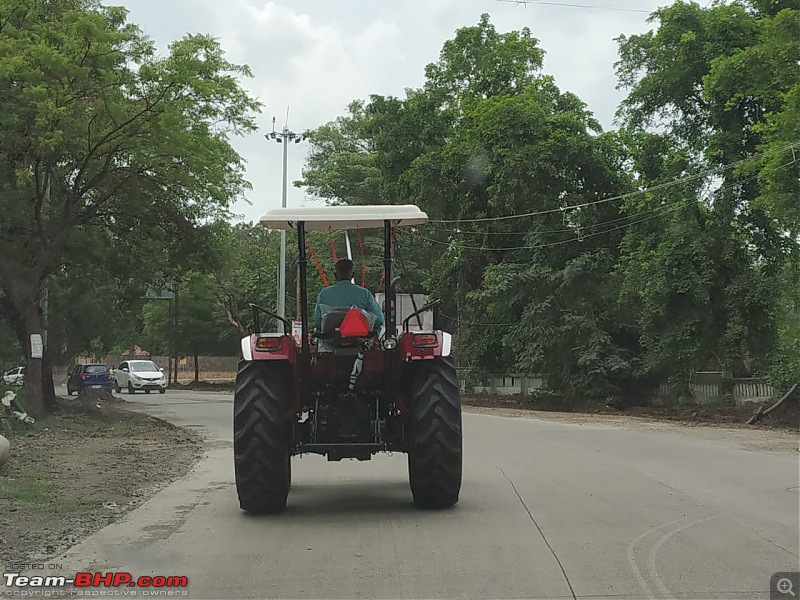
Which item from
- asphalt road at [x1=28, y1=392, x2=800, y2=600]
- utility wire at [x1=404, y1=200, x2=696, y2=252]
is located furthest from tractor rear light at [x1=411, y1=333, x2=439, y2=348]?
utility wire at [x1=404, y1=200, x2=696, y2=252]

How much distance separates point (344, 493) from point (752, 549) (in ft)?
15.7

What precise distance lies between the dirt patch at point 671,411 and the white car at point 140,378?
16.6 m

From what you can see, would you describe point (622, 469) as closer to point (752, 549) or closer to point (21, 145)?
point (752, 549)

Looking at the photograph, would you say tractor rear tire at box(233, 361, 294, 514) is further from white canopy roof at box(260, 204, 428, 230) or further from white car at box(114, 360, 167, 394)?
Result: white car at box(114, 360, 167, 394)

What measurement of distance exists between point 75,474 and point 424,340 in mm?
6353

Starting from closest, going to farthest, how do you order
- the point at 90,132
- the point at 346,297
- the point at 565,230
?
the point at 346,297, the point at 90,132, the point at 565,230

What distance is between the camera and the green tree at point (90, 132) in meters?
18.8

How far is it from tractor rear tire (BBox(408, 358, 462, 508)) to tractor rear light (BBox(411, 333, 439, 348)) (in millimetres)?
222

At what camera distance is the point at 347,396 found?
29.3 ft

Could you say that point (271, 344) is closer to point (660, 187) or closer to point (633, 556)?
point (633, 556)

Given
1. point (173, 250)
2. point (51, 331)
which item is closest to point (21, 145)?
point (173, 250)

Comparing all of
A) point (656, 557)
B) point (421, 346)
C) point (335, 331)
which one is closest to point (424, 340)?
point (421, 346)

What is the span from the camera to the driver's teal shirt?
891 centimetres

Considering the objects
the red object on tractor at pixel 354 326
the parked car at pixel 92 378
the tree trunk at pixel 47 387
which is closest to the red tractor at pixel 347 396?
the red object on tractor at pixel 354 326
